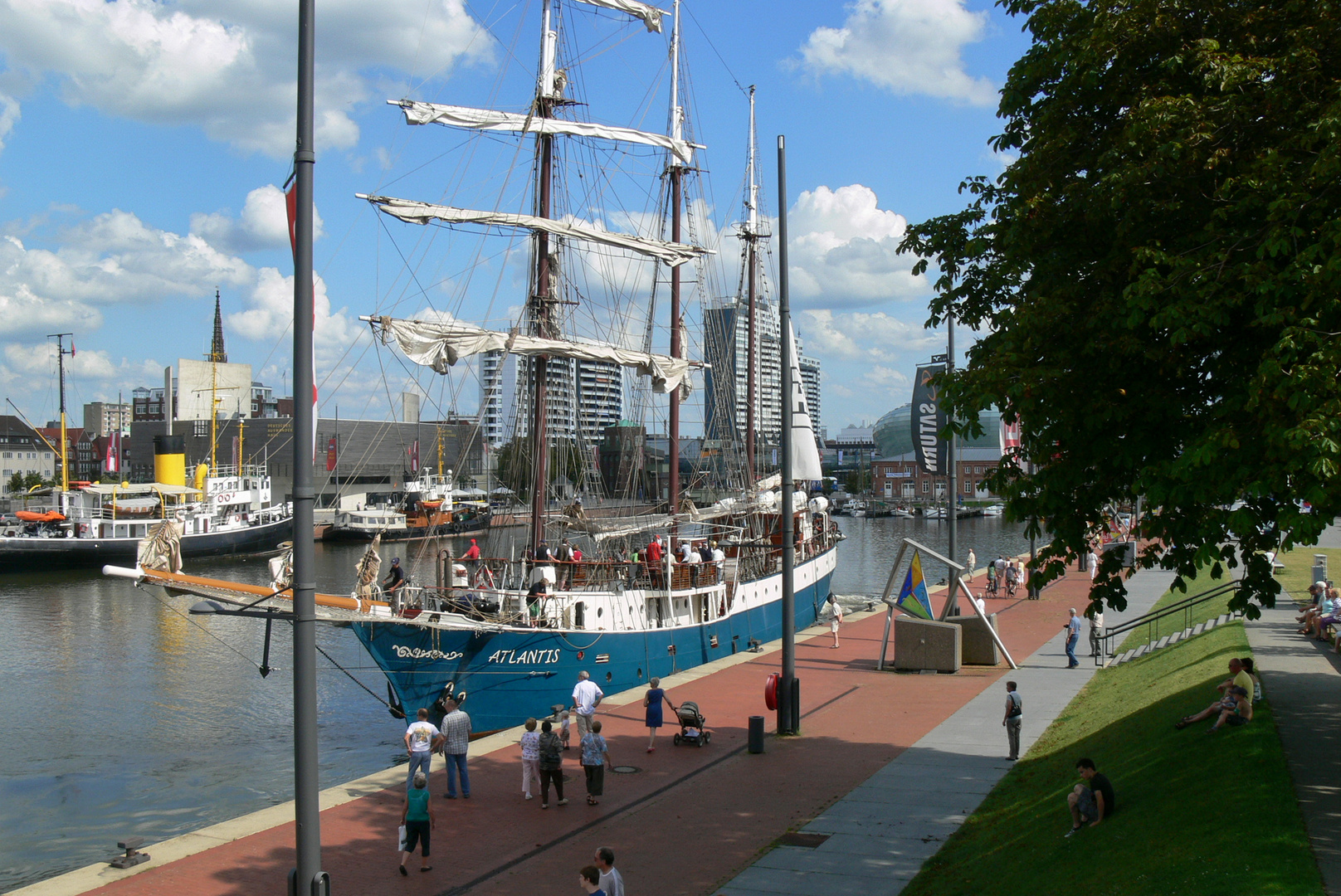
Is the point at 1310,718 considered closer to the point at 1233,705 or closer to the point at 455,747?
the point at 1233,705

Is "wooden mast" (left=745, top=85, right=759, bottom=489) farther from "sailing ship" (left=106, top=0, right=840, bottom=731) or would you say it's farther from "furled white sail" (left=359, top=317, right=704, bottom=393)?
"furled white sail" (left=359, top=317, right=704, bottom=393)

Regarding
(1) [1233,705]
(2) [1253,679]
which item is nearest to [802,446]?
(2) [1253,679]

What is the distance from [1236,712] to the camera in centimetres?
1357

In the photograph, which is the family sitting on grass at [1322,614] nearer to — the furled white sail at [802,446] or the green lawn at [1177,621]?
the green lawn at [1177,621]

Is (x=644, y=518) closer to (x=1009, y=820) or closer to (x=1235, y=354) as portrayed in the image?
(x=1009, y=820)

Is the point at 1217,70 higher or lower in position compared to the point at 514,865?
higher

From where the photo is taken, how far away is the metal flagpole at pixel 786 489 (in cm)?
1861

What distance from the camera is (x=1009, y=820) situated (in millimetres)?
13359

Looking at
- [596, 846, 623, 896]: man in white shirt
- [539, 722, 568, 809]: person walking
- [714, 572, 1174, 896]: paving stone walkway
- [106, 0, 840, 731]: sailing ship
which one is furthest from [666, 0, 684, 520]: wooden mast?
[596, 846, 623, 896]: man in white shirt

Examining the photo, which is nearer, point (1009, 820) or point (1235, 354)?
point (1235, 354)

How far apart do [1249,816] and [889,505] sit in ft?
491

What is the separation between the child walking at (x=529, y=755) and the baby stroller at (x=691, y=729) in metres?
3.79

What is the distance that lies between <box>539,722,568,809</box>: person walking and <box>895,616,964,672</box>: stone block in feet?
43.1

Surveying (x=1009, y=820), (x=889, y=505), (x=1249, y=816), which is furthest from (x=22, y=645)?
(x=889, y=505)
